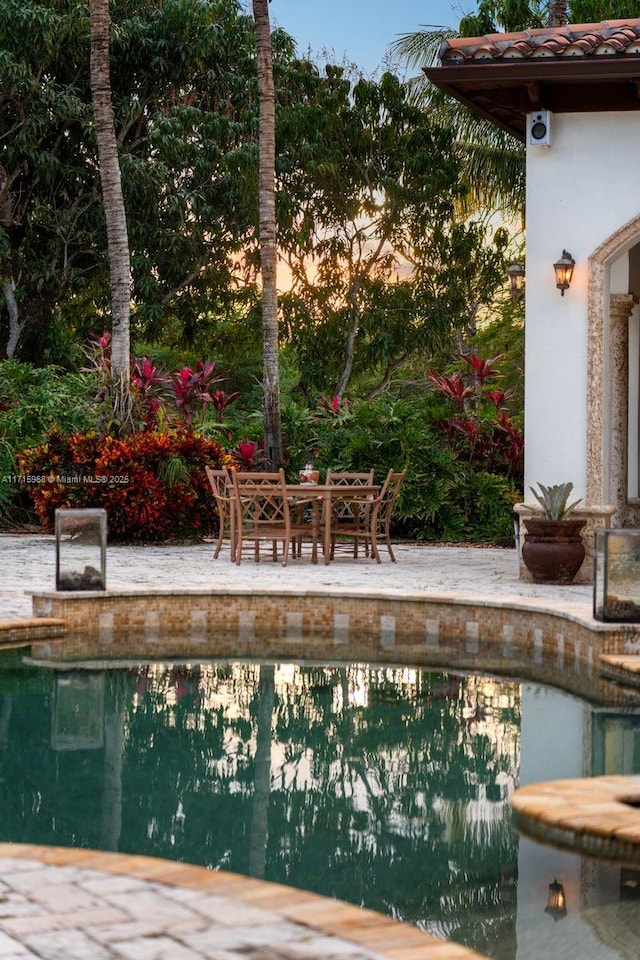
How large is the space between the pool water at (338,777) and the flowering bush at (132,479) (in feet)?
19.7

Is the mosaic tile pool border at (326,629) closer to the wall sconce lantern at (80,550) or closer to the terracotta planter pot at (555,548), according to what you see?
the wall sconce lantern at (80,550)

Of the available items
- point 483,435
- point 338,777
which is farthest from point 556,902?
point 483,435

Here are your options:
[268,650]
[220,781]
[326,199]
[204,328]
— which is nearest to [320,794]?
[220,781]

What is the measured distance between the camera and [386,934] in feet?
10.8

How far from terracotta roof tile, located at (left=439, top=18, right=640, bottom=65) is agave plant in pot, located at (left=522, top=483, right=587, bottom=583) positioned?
11.4 feet

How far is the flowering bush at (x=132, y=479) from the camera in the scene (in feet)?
47.3

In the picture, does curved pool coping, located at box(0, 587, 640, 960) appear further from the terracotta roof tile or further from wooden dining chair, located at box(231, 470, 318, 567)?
the terracotta roof tile

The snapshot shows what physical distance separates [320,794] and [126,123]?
61.0 ft

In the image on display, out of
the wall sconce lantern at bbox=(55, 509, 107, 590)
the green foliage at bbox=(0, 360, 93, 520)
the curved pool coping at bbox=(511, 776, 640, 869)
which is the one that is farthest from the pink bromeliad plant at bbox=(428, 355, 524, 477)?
the curved pool coping at bbox=(511, 776, 640, 869)

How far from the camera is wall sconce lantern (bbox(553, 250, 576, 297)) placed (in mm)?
10820

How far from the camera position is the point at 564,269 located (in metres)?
10.8

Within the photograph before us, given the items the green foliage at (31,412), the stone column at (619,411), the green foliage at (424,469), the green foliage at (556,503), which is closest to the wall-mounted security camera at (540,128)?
the stone column at (619,411)

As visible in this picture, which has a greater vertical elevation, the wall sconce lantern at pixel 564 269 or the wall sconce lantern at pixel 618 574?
the wall sconce lantern at pixel 564 269

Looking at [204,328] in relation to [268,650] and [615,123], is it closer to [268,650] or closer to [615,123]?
[615,123]
